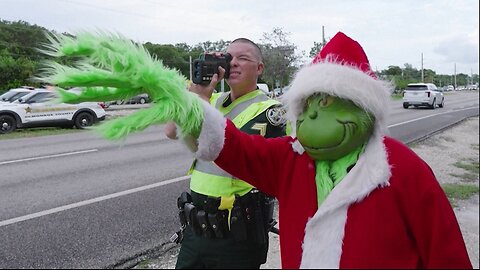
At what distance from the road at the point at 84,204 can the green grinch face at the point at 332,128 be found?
0.71 feet

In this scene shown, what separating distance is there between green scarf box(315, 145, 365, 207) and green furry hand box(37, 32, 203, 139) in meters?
0.47

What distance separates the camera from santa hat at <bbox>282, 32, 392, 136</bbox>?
48.3 inches

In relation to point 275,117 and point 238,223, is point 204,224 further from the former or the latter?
point 275,117

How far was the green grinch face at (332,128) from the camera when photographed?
1197 millimetres

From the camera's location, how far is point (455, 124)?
50.2 feet

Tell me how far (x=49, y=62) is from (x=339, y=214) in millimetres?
772

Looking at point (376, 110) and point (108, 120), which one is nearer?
point (108, 120)

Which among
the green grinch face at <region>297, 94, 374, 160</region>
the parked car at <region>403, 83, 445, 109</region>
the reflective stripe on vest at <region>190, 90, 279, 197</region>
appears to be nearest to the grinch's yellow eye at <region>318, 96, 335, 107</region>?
the green grinch face at <region>297, 94, 374, 160</region>

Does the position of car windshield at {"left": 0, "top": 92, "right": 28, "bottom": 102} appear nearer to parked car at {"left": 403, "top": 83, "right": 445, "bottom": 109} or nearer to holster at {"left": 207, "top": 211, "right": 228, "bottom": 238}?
holster at {"left": 207, "top": 211, "right": 228, "bottom": 238}

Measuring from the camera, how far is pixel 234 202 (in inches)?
74.5

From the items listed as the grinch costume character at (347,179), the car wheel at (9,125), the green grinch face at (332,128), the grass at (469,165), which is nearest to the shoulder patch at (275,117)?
the grinch costume character at (347,179)

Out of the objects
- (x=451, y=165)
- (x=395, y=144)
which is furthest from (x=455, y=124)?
(x=395, y=144)

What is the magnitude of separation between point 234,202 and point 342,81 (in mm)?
840

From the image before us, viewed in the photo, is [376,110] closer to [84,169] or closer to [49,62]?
[49,62]
